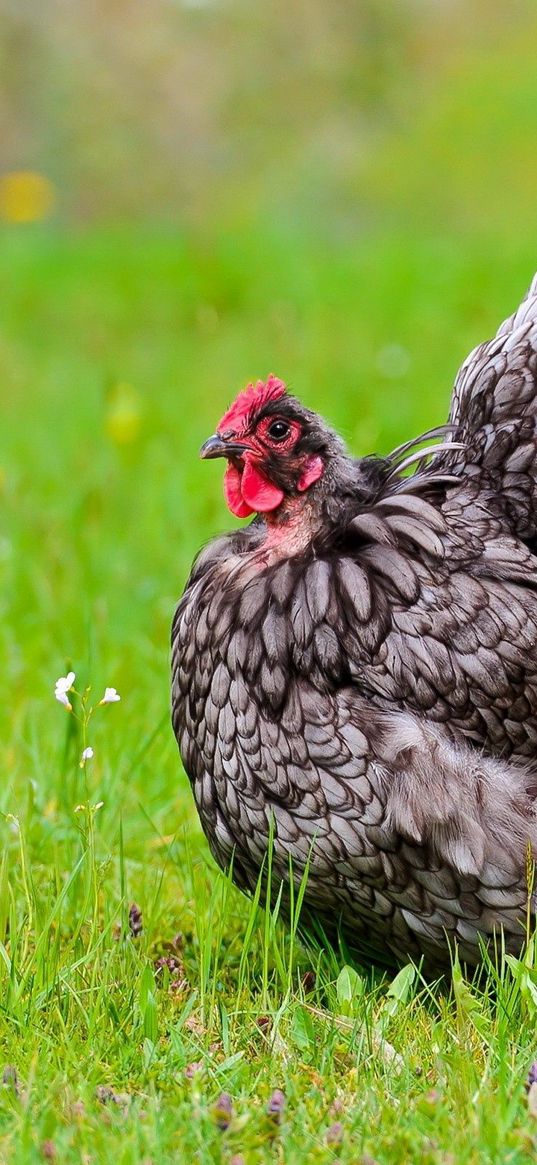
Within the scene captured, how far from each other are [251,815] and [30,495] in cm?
395

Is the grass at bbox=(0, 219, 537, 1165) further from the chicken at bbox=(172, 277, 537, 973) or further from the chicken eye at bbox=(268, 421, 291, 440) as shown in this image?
the chicken eye at bbox=(268, 421, 291, 440)

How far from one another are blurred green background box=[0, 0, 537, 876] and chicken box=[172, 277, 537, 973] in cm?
59

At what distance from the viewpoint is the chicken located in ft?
10.2

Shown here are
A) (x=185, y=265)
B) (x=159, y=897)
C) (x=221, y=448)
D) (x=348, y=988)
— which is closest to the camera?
(x=348, y=988)

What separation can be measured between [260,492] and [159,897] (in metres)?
1.03

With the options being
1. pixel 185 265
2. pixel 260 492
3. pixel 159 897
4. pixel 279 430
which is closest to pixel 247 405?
pixel 279 430

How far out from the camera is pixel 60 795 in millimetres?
3990

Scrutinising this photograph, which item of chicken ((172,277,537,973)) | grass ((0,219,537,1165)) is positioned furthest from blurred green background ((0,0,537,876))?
chicken ((172,277,537,973))

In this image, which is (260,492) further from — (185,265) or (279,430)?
(185,265)

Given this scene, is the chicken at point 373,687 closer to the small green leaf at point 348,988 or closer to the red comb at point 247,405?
the red comb at point 247,405

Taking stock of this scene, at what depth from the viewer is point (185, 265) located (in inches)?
430

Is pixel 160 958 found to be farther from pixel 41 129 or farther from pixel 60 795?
pixel 41 129

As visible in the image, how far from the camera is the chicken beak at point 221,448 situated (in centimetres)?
331

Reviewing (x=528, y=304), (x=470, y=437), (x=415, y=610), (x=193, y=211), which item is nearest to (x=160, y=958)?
(x=415, y=610)
